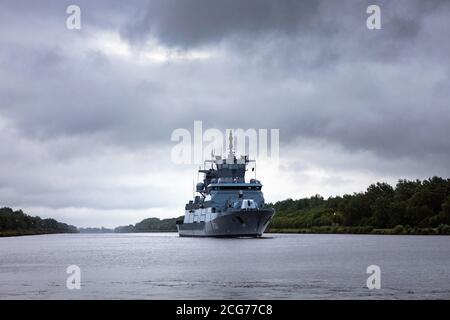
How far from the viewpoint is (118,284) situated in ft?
192

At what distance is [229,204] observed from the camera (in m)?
150

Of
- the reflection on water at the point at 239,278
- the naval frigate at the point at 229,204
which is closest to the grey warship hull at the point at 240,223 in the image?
the naval frigate at the point at 229,204

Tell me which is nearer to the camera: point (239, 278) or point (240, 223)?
point (239, 278)

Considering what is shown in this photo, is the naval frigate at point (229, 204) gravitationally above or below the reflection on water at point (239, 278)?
above

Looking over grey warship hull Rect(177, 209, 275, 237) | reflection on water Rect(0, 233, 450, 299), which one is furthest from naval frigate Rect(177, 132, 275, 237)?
reflection on water Rect(0, 233, 450, 299)

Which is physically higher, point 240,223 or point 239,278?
point 240,223

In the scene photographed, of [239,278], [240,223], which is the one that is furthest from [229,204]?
[239,278]

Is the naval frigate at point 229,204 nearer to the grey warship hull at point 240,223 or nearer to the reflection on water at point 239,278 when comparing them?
the grey warship hull at point 240,223

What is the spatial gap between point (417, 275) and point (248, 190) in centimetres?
9162

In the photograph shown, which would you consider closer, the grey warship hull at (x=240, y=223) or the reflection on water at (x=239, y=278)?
the reflection on water at (x=239, y=278)

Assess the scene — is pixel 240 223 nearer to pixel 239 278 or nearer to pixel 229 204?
pixel 229 204

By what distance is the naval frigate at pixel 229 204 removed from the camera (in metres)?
144
